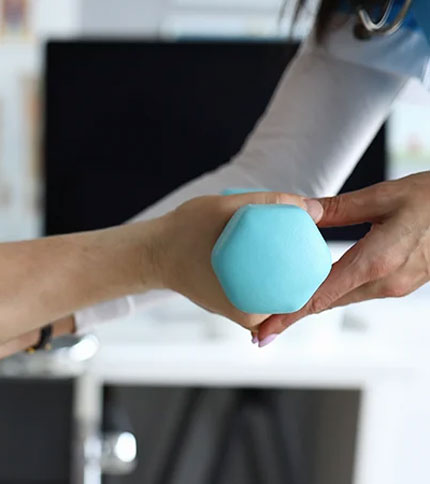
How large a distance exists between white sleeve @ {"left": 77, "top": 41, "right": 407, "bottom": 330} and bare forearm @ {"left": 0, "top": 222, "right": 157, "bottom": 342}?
18 centimetres

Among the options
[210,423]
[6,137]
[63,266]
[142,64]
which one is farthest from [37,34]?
[63,266]

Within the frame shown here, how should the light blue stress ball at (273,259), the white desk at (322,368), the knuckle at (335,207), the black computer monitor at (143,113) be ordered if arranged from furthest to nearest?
1. the black computer monitor at (143,113)
2. the white desk at (322,368)
3. the knuckle at (335,207)
4. the light blue stress ball at (273,259)

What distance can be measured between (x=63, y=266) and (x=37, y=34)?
4.65ft

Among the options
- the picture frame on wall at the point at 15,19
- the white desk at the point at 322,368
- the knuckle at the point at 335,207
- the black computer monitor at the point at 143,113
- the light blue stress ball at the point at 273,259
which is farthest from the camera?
the picture frame on wall at the point at 15,19

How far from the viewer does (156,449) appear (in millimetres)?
1807

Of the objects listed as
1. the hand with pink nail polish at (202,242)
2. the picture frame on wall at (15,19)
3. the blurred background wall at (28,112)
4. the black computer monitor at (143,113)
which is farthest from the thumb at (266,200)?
the picture frame on wall at (15,19)

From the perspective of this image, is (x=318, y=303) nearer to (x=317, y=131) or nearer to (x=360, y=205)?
(x=360, y=205)

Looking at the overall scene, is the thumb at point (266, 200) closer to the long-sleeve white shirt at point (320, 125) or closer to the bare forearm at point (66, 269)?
the bare forearm at point (66, 269)

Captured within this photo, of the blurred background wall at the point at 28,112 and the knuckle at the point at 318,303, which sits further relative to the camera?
the blurred background wall at the point at 28,112

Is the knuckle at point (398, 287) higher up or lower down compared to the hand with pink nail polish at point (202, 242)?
lower down

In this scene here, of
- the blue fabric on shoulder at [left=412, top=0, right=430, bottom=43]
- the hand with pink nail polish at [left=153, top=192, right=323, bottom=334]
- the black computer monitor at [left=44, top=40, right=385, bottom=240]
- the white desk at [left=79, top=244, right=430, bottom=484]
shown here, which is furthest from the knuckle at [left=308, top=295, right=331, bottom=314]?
the black computer monitor at [left=44, top=40, right=385, bottom=240]

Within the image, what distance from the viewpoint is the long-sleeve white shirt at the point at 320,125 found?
2.79 ft

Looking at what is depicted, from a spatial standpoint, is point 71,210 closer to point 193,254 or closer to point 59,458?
point 59,458

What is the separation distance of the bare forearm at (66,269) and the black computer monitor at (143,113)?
972mm
